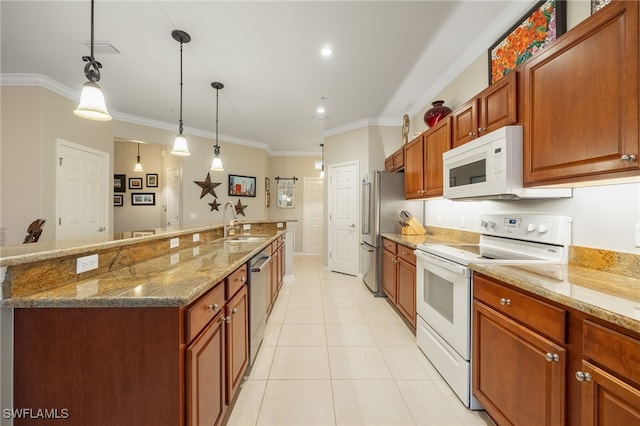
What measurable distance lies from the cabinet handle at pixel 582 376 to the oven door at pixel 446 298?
0.68m

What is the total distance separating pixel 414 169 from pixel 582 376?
2547mm

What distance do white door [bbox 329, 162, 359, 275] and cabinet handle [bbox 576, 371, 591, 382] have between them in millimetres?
3854

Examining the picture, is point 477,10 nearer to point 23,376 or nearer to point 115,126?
point 23,376

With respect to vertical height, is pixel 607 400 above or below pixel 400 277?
above

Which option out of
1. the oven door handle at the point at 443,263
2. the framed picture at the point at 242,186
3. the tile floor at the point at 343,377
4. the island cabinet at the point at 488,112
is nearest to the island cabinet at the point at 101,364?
the tile floor at the point at 343,377

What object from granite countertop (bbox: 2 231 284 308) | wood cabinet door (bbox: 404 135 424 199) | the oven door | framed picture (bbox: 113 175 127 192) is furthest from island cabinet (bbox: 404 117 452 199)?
framed picture (bbox: 113 175 127 192)

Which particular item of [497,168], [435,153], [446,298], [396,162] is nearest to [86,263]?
[446,298]

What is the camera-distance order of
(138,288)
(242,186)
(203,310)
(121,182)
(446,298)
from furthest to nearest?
(121,182) < (242,186) < (446,298) < (203,310) < (138,288)

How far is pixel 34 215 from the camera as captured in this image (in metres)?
3.19

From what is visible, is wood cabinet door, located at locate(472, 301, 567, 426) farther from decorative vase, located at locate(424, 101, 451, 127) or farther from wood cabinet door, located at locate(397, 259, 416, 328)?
decorative vase, located at locate(424, 101, 451, 127)

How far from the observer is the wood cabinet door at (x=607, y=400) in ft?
2.60

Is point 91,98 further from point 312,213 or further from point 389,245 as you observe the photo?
point 312,213

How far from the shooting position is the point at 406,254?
9.07 ft

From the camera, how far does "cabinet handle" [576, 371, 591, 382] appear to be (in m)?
0.92
